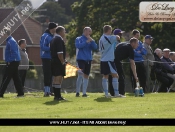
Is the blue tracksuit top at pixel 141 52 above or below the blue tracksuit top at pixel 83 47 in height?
below

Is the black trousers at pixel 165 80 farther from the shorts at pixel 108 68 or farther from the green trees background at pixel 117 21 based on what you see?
the green trees background at pixel 117 21

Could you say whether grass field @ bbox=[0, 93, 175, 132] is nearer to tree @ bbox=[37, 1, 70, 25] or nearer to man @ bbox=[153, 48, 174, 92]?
man @ bbox=[153, 48, 174, 92]

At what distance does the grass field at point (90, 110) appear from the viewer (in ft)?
38.3

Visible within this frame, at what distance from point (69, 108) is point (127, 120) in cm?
286

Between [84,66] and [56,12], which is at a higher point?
[56,12]

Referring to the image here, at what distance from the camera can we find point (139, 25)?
48219mm

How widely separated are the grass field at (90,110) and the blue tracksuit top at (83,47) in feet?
6.25

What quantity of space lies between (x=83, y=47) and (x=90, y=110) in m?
4.77

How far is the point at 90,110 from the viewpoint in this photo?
14.5m

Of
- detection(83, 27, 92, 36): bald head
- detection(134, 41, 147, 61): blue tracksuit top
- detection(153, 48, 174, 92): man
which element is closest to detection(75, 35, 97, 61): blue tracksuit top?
detection(83, 27, 92, 36): bald head

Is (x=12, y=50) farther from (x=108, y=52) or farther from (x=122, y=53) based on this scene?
(x=122, y=53)

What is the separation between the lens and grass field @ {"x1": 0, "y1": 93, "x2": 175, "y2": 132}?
11672mm

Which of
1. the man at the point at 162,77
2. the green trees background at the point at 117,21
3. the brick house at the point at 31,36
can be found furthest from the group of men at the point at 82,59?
the brick house at the point at 31,36

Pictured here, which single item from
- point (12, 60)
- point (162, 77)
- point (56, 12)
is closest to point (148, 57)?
point (162, 77)
